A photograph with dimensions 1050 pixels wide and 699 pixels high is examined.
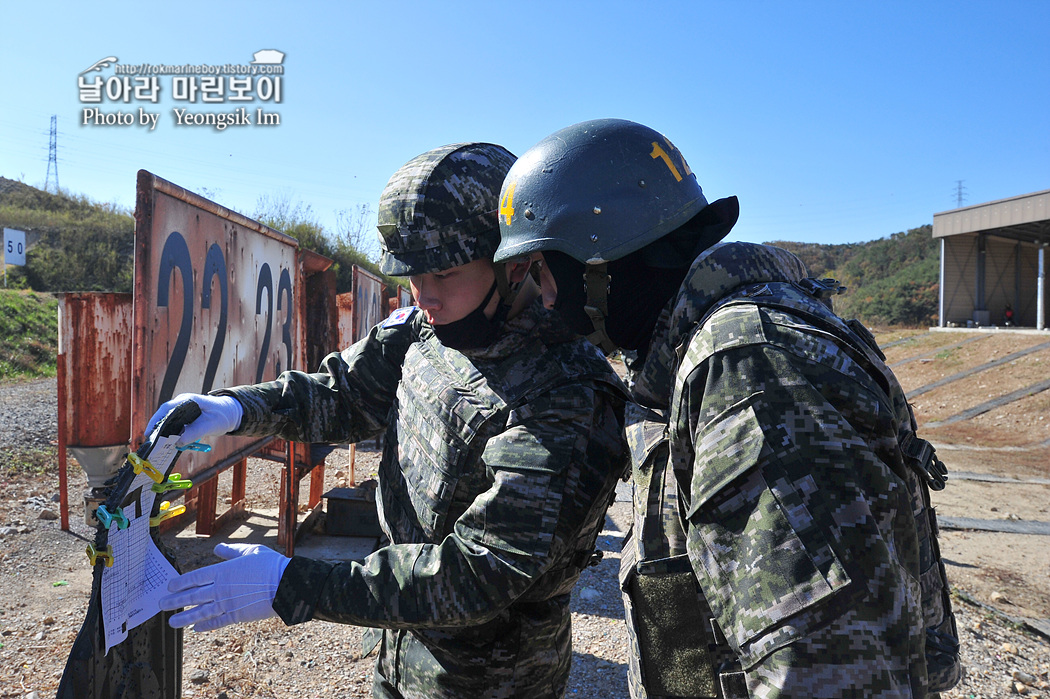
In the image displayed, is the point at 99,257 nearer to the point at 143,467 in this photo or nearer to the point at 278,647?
the point at 278,647

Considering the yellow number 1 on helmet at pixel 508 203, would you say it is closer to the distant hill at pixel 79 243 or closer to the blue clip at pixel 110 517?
the blue clip at pixel 110 517

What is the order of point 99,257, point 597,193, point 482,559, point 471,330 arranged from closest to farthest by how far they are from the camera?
point 482,559
point 597,193
point 471,330
point 99,257

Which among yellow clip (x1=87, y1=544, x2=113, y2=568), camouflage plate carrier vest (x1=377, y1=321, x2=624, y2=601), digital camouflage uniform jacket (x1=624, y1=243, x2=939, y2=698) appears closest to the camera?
digital camouflage uniform jacket (x1=624, y1=243, x2=939, y2=698)

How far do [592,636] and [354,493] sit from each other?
2.24m

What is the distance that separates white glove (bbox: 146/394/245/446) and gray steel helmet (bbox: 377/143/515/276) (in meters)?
0.68

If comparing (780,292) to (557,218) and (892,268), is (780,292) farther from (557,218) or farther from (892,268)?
(892,268)

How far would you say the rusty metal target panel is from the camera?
113 inches

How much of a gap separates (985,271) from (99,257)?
3708cm

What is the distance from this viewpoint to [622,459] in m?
1.57

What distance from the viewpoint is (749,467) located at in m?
0.91

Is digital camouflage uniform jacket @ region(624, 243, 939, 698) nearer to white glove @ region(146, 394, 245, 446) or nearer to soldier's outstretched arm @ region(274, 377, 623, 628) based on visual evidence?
soldier's outstretched arm @ region(274, 377, 623, 628)

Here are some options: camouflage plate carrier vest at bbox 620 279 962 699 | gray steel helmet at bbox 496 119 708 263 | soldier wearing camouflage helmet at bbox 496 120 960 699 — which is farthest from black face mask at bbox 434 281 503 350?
camouflage plate carrier vest at bbox 620 279 962 699

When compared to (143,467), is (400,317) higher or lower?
higher

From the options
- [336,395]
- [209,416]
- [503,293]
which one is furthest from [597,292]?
[209,416]
